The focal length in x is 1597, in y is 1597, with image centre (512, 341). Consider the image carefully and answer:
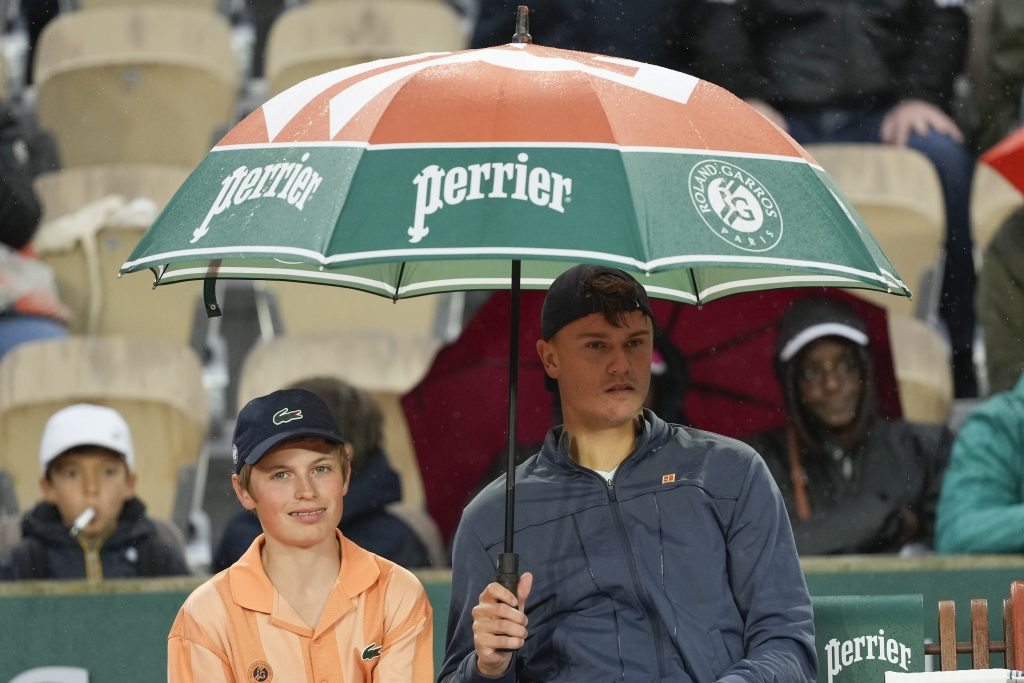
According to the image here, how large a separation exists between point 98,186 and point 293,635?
10.8ft

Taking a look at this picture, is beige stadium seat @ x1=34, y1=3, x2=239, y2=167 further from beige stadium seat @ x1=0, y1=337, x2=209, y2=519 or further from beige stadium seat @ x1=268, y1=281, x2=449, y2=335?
beige stadium seat @ x1=0, y1=337, x2=209, y2=519

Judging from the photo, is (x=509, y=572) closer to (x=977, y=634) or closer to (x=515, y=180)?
(x=515, y=180)

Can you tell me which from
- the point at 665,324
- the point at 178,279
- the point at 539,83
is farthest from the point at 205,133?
the point at 539,83

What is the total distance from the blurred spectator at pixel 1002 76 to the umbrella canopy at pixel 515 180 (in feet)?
10.3

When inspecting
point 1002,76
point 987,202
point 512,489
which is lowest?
point 512,489

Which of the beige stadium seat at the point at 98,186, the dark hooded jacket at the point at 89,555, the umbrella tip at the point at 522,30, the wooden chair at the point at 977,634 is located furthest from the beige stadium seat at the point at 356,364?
the umbrella tip at the point at 522,30

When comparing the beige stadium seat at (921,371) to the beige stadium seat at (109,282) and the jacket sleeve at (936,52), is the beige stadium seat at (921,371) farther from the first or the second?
the beige stadium seat at (109,282)

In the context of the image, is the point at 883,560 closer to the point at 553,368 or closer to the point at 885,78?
the point at 553,368

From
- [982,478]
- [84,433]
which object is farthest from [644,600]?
[84,433]

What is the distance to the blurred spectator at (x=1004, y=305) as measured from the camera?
5.14 m

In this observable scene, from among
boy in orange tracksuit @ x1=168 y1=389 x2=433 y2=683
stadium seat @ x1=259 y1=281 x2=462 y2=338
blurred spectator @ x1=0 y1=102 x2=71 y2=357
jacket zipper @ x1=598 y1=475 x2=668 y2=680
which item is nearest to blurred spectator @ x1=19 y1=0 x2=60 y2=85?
blurred spectator @ x1=0 y1=102 x2=71 y2=357

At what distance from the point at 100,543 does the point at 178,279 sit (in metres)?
1.86

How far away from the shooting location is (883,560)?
3.97 m

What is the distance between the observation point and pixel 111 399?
531cm
